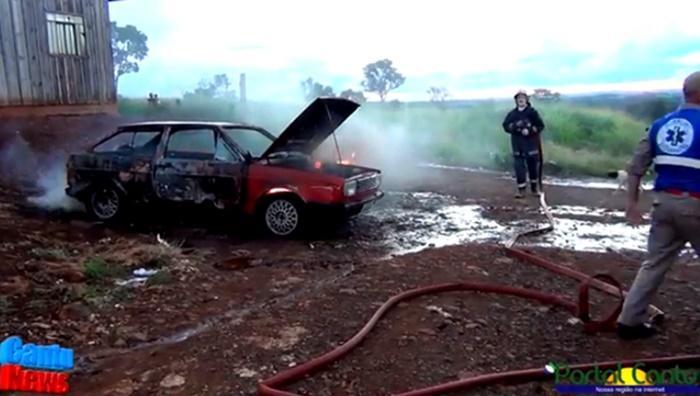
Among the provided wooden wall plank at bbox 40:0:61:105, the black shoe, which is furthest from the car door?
wooden wall plank at bbox 40:0:61:105

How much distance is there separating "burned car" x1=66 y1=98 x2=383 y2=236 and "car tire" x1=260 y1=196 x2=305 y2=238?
13mm

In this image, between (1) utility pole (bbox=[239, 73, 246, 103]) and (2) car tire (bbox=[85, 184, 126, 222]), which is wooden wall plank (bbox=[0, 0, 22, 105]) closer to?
(2) car tire (bbox=[85, 184, 126, 222])

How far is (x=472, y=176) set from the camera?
14.4 m

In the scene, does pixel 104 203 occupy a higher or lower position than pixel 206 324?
higher

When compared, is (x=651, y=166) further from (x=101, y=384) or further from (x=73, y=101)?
(x=73, y=101)

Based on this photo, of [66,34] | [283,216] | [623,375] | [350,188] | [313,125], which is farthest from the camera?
[66,34]

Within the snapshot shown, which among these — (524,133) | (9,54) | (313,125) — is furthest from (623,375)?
(9,54)

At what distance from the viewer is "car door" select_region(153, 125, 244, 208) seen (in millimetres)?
7620

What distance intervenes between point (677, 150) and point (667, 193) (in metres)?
0.29

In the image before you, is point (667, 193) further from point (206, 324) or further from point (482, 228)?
point (482, 228)

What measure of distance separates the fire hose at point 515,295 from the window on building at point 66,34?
1218 cm

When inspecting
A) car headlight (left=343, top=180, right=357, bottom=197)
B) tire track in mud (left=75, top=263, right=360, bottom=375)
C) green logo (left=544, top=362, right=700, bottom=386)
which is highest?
car headlight (left=343, top=180, right=357, bottom=197)

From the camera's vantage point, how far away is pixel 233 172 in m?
7.59

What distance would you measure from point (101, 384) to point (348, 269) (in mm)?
3083
